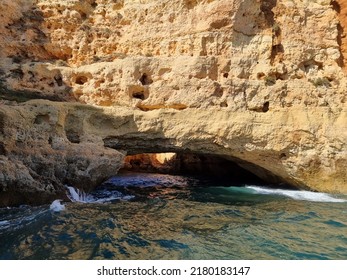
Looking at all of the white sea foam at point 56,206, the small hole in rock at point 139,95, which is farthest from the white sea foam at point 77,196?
the small hole in rock at point 139,95

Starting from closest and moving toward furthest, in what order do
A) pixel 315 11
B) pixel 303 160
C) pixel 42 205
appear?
pixel 42 205 → pixel 303 160 → pixel 315 11

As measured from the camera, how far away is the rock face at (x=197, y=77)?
12875mm

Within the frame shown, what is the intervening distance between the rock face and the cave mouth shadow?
64 cm

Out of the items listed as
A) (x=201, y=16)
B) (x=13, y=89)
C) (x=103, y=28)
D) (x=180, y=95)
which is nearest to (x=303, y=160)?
(x=180, y=95)

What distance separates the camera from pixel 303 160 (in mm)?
12906

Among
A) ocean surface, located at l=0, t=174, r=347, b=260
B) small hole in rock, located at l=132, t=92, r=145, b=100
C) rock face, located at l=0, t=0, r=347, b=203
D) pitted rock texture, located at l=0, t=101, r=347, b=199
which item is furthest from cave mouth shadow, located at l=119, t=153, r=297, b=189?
small hole in rock, located at l=132, t=92, r=145, b=100

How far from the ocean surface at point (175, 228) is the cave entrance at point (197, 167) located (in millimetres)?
6506

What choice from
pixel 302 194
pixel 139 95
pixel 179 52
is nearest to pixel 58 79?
pixel 139 95

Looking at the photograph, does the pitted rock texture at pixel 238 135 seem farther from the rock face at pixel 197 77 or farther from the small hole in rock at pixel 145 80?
the small hole in rock at pixel 145 80

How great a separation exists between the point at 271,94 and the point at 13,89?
1085cm

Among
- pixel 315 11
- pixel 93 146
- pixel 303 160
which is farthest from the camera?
pixel 315 11

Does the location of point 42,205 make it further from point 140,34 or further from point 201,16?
point 201,16

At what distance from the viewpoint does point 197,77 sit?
13648 millimetres

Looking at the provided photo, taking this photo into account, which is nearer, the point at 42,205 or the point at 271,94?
the point at 42,205
